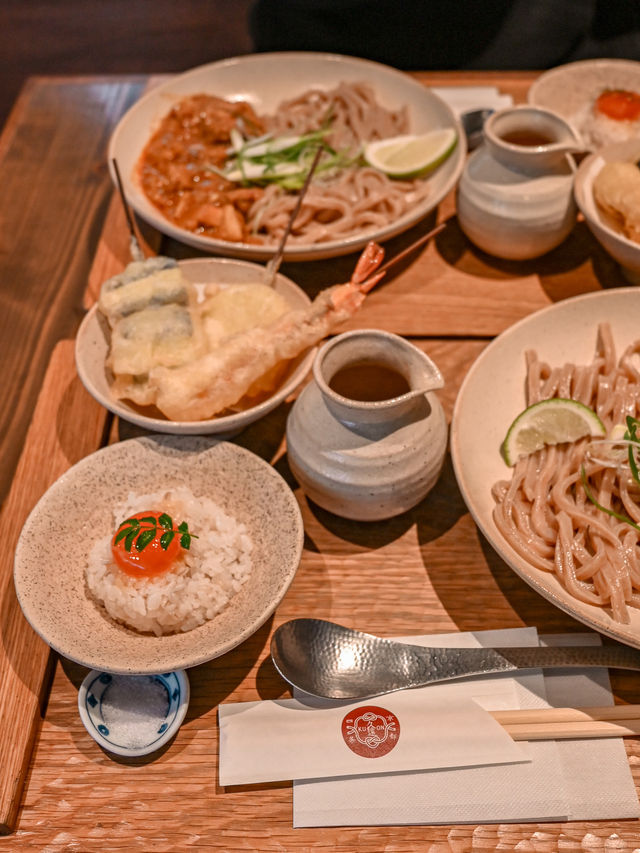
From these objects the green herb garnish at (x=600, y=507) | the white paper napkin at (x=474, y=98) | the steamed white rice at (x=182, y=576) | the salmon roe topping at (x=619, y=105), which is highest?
Answer: the salmon roe topping at (x=619, y=105)

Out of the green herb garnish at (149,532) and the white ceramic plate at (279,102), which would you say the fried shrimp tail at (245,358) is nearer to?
the green herb garnish at (149,532)

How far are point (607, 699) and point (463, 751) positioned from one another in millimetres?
363

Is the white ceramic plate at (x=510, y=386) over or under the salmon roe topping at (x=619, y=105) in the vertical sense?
under

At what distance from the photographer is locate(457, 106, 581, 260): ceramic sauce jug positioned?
231cm

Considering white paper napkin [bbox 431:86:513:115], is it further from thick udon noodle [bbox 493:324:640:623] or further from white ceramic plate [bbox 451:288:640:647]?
thick udon noodle [bbox 493:324:640:623]

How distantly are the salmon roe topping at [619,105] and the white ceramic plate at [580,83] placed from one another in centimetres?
10

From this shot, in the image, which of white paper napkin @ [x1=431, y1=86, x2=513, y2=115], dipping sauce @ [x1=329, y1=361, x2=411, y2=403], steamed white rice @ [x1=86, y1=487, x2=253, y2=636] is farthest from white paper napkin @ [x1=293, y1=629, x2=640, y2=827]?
white paper napkin @ [x1=431, y1=86, x2=513, y2=115]

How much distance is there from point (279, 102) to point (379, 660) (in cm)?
261

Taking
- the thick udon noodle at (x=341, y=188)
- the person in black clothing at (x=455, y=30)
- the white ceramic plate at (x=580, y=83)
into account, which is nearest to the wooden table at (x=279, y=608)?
the thick udon noodle at (x=341, y=188)

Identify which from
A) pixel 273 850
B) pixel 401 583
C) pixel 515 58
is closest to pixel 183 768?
pixel 273 850

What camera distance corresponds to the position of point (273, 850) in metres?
1.39

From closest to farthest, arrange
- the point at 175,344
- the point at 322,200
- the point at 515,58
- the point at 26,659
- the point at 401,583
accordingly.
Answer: the point at 26,659, the point at 401,583, the point at 175,344, the point at 322,200, the point at 515,58

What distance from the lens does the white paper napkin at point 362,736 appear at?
4.72 ft

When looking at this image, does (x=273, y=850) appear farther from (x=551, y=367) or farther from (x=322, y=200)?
(x=322, y=200)
